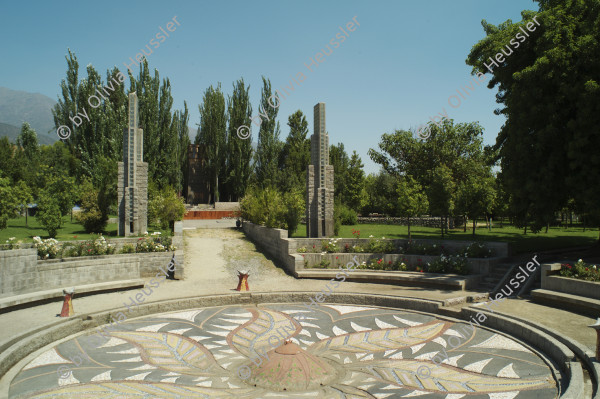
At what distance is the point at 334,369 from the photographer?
741 cm

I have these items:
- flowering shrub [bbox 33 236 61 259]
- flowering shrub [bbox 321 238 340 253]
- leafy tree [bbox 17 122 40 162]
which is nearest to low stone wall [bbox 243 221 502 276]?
flowering shrub [bbox 321 238 340 253]

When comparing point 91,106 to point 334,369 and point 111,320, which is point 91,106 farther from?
point 334,369

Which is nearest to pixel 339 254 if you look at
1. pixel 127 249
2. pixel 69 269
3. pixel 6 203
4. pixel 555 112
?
pixel 127 249

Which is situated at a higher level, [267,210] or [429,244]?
[267,210]

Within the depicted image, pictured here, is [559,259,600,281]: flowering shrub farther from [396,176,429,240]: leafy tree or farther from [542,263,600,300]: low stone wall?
[396,176,429,240]: leafy tree

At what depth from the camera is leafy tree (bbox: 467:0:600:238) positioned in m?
12.9

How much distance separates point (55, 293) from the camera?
11.6 meters

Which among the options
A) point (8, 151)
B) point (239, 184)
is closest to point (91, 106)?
point (8, 151)

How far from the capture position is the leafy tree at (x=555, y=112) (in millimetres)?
12938

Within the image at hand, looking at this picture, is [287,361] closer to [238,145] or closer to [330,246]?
[330,246]

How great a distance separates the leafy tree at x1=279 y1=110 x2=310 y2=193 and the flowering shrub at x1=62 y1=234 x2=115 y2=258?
75.7ft

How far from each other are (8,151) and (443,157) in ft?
137

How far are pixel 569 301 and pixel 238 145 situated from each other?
3664 centimetres

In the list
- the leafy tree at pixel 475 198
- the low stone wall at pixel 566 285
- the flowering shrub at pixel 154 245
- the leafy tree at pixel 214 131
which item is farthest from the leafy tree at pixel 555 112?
the leafy tree at pixel 214 131
